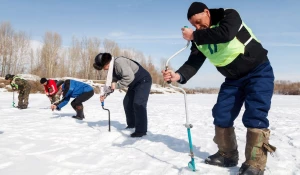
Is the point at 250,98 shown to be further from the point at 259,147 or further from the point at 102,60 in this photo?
the point at 102,60

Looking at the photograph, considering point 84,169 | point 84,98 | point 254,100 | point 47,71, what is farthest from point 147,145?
point 47,71

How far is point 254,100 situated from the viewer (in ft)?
8.70

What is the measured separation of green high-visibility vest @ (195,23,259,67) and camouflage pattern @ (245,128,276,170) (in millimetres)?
762

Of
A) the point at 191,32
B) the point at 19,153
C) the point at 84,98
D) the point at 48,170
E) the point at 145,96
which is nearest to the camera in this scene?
the point at 191,32

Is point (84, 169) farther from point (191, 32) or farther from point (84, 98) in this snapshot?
point (84, 98)

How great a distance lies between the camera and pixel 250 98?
2.69m

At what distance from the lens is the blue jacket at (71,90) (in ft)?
22.9

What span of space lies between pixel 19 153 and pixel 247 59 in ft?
10.6

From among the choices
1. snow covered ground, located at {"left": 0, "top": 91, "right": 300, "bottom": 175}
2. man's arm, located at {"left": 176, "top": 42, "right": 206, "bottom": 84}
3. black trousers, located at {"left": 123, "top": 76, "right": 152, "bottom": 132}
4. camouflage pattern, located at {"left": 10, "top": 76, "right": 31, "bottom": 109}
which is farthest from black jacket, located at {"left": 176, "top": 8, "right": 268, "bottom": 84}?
camouflage pattern, located at {"left": 10, "top": 76, "right": 31, "bottom": 109}

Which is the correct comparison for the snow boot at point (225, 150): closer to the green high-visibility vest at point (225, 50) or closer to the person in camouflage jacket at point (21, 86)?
the green high-visibility vest at point (225, 50)

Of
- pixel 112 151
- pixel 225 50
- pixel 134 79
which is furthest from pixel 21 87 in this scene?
pixel 225 50

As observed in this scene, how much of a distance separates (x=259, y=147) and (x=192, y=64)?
4.02ft

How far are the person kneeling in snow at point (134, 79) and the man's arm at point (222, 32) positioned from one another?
242 centimetres

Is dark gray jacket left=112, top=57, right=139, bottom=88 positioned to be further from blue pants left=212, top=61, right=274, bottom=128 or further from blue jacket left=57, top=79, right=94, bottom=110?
blue jacket left=57, top=79, right=94, bottom=110
